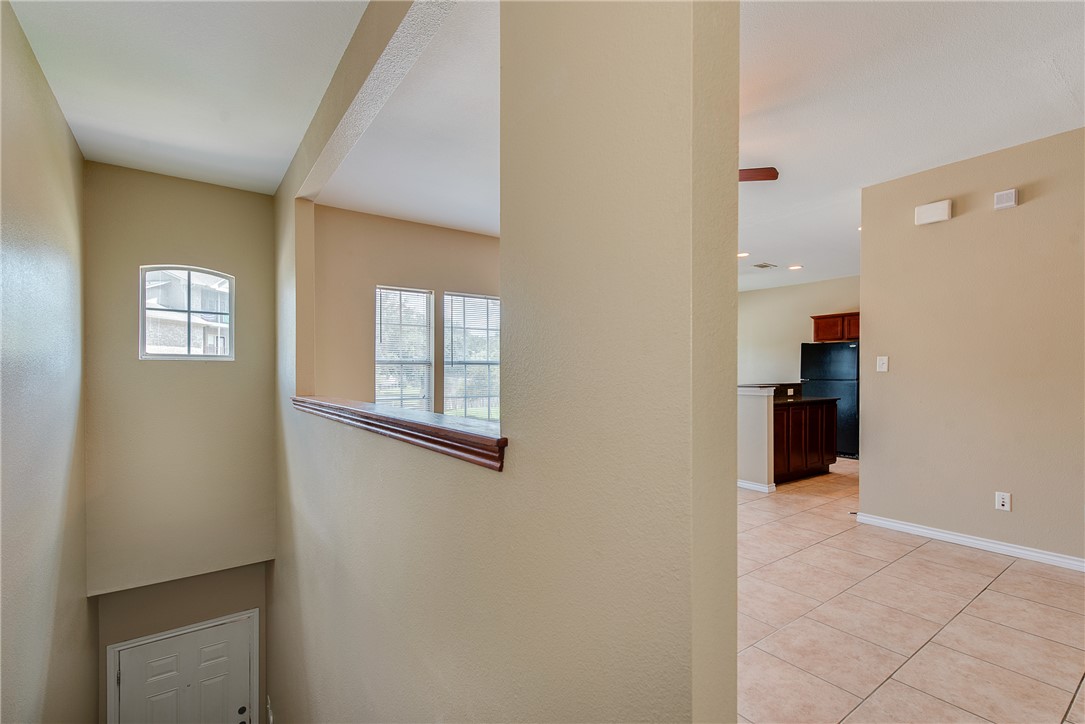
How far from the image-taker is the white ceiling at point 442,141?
2215 millimetres

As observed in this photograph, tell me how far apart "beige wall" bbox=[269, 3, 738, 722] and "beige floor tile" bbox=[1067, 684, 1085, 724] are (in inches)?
75.6

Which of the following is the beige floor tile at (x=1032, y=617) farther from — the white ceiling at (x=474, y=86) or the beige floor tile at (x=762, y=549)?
the white ceiling at (x=474, y=86)

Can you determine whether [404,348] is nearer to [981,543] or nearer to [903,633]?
[903,633]

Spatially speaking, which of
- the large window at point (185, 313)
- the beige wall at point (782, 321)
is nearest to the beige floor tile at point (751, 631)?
the large window at point (185, 313)

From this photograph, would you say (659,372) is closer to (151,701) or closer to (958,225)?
(958,225)

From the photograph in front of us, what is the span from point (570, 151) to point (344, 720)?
2798 millimetres

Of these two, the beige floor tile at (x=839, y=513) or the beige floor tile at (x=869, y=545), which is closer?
the beige floor tile at (x=869, y=545)

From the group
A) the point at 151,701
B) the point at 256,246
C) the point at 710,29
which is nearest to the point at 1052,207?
the point at 710,29

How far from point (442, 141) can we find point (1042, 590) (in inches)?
165

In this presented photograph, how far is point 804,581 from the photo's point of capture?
2793 millimetres

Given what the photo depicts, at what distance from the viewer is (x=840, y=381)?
7086 mm

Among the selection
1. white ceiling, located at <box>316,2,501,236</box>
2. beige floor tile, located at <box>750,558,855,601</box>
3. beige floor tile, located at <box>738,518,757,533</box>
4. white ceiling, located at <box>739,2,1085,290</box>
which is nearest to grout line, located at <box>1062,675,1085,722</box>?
beige floor tile, located at <box>750,558,855,601</box>

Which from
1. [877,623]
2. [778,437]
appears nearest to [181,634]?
[877,623]

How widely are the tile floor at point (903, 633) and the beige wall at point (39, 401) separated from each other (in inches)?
123
